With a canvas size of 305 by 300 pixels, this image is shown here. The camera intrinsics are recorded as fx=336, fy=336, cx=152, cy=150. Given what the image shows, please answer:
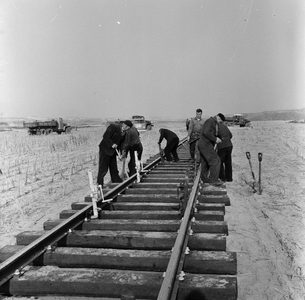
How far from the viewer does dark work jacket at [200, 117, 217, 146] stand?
22.6ft

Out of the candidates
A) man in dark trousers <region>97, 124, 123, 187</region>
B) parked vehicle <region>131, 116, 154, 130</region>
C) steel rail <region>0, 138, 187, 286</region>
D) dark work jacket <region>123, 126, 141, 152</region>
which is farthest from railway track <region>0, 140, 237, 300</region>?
parked vehicle <region>131, 116, 154, 130</region>

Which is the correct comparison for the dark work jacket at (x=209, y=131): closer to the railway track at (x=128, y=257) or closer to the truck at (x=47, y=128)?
the railway track at (x=128, y=257)

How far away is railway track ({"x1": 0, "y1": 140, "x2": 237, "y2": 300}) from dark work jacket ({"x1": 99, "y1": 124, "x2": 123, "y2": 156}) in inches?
103

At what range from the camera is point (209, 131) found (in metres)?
6.95

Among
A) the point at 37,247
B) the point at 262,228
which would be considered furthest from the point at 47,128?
the point at 37,247

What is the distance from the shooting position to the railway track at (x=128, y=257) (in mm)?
2791

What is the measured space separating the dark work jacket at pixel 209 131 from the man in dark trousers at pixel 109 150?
203cm

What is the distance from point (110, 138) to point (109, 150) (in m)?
0.29

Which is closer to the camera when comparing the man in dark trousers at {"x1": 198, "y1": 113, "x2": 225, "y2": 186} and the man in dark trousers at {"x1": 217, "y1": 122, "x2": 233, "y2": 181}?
the man in dark trousers at {"x1": 198, "y1": 113, "x2": 225, "y2": 186}

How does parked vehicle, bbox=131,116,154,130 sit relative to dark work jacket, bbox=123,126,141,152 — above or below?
above

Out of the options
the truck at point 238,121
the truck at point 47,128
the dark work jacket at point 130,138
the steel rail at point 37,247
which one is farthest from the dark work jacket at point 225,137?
the truck at point 238,121

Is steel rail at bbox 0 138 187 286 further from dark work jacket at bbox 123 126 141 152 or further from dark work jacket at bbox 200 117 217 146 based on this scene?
dark work jacket at bbox 123 126 141 152

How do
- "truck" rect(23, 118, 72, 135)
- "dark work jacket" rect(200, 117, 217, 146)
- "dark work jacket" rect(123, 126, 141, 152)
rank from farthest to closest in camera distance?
"truck" rect(23, 118, 72, 135), "dark work jacket" rect(123, 126, 141, 152), "dark work jacket" rect(200, 117, 217, 146)

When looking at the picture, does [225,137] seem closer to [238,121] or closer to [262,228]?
[262,228]
